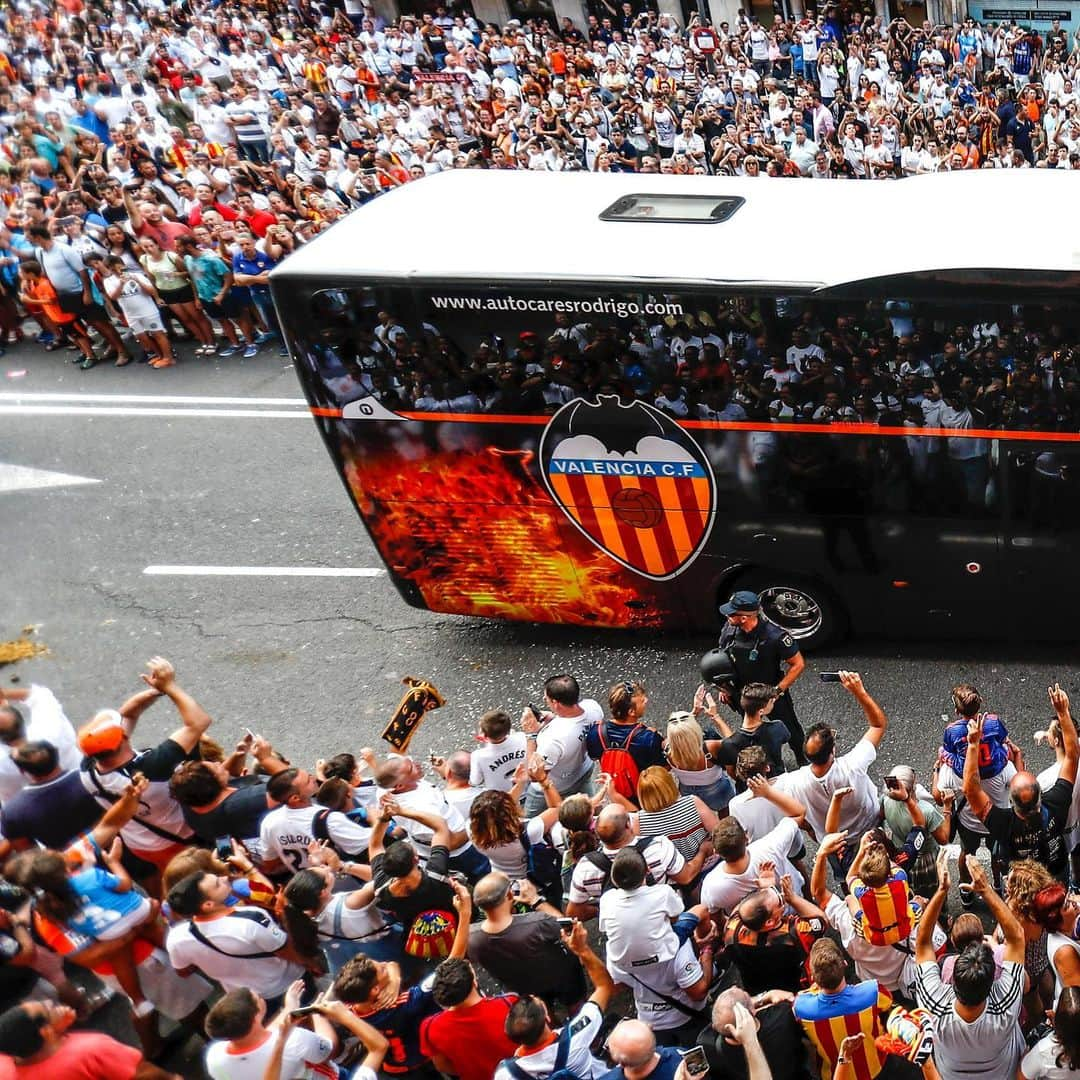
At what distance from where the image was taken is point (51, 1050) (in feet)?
14.6

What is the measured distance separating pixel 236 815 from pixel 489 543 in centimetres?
306

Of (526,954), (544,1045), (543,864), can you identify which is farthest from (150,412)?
(544,1045)

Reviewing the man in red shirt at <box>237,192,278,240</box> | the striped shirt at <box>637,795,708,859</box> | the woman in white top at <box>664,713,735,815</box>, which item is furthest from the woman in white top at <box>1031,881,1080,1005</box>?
the man in red shirt at <box>237,192,278,240</box>

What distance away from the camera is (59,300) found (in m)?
14.0

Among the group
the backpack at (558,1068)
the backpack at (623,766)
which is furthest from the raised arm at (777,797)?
the backpack at (558,1068)

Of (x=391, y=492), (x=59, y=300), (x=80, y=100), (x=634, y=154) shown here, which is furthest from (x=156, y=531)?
(x=80, y=100)

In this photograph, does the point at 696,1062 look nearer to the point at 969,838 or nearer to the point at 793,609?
the point at 969,838

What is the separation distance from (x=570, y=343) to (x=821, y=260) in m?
1.59

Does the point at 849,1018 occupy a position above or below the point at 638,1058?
below

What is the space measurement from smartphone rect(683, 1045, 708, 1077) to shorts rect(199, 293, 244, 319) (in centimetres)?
1116

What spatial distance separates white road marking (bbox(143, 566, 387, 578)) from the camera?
32.8ft

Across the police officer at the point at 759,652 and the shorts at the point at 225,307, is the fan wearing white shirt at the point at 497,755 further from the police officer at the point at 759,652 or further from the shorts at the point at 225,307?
the shorts at the point at 225,307

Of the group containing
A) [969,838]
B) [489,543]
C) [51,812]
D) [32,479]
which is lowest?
[969,838]

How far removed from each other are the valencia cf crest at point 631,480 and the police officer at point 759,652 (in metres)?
0.96
